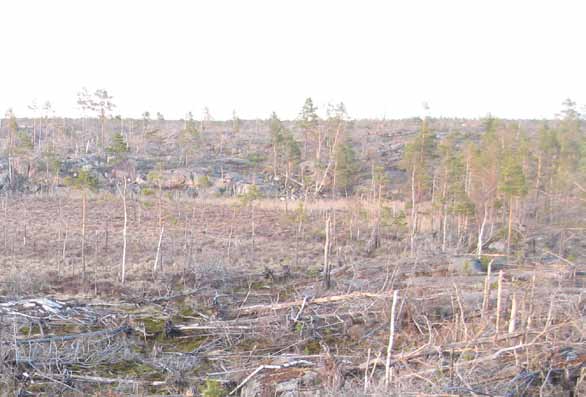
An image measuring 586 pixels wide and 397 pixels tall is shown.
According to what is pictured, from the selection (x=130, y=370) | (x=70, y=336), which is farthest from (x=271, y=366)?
(x=70, y=336)

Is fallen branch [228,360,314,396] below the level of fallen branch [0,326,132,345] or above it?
above

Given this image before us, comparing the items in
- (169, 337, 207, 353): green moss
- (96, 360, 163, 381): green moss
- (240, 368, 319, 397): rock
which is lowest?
(169, 337, 207, 353): green moss

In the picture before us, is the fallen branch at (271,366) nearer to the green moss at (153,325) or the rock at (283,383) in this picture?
the rock at (283,383)

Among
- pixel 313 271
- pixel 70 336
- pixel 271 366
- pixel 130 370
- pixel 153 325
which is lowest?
pixel 313 271

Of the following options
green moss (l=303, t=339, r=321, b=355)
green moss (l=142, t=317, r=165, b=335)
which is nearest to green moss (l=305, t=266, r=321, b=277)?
green moss (l=142, t=317, r=165, b=335)

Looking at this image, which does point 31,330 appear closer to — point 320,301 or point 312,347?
point 312,347

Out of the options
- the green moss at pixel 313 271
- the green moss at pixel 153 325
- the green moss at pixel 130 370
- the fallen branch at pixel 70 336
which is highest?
the fallen branch at pixel 70 336

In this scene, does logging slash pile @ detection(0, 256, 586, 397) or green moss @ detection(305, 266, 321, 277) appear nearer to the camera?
logging slash pile @ detection(0, 256, 586, 397)

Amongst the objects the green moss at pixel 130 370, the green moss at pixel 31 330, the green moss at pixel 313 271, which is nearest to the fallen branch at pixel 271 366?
the green moss at pixel 130 370

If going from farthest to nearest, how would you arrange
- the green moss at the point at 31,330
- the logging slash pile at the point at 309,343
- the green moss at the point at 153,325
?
the green moss at the point at 153,325, the green moss at the point at 31,330, the logging slash pile at the point at 309,343

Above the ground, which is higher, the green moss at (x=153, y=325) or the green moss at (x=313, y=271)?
the green moss at (x=153, y=325)

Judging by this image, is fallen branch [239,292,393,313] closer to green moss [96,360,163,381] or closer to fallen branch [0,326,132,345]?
fallen branch [0,326,132,345]

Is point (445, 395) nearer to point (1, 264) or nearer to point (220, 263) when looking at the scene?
point (220, 263)

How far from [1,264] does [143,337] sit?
8.21 meters
